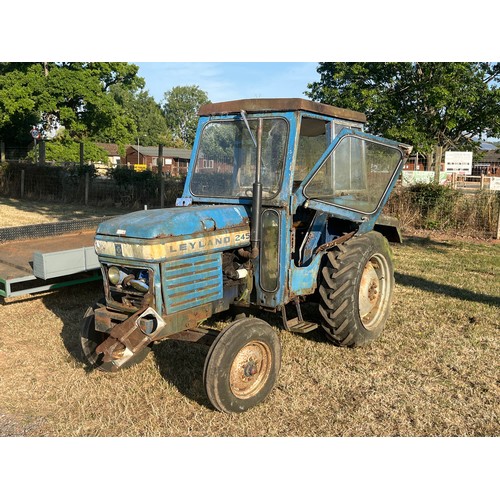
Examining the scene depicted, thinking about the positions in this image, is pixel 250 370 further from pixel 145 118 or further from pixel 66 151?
pixel 145 118

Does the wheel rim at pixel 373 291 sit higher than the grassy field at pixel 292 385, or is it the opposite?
the wheel rim at pixel 373 291

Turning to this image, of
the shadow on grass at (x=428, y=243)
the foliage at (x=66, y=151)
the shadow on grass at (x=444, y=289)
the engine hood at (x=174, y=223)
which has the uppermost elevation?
the foliage at (x=66, y=151)

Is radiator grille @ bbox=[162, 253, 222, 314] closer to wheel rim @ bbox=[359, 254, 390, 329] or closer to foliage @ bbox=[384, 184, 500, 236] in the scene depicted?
wheel rim @ bbox=[359, 254, 390, 329]

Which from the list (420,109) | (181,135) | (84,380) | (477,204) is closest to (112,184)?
(420,109)

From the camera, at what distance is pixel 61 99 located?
2527 centimetres

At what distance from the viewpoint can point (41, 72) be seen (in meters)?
25.2

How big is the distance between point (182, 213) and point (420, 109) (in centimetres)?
1366

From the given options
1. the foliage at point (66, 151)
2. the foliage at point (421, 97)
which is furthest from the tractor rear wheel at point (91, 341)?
the foliage at point (66, 151)

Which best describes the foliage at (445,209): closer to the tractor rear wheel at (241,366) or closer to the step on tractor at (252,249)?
the step on tractor at (252,249)

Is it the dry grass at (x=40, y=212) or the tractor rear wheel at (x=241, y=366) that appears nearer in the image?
the tractor rear wheel at (x=241, y=366)

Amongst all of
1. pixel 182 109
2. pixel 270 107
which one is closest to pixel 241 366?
pixel 270 107

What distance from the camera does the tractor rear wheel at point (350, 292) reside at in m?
4.26

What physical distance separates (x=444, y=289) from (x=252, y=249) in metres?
3.89

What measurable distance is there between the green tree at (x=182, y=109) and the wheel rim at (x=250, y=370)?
80.2 metres
